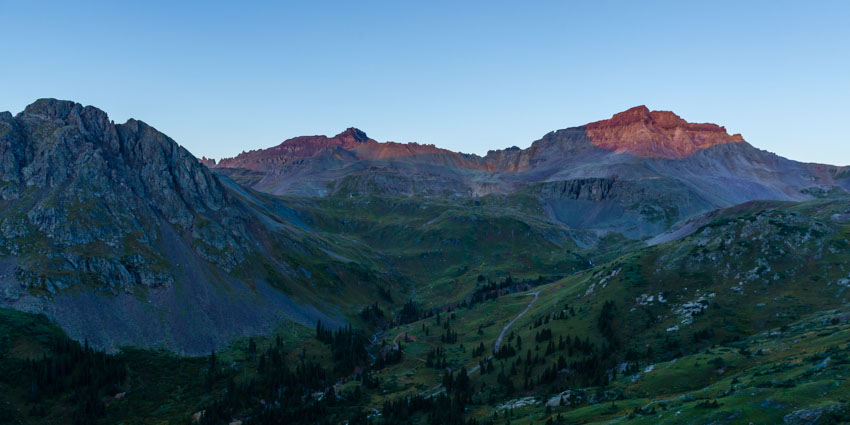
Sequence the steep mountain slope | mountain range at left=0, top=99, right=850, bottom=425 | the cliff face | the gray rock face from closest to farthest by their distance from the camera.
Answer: mountain range at left=0, top=99, right=850, bottom=425 < the cliff face < the steep mountain slope < the gray rock face

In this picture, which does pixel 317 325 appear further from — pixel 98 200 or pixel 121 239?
pixel 98 200

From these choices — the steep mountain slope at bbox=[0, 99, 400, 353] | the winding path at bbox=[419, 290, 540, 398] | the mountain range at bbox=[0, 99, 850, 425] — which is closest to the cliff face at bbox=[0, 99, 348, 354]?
the steep mountain slope at bbox=[0, 99, 400, 353]

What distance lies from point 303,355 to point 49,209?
259ft

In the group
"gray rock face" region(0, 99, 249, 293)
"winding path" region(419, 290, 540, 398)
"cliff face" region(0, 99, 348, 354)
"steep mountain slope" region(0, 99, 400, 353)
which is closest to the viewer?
"winding path" region(419, 290, 540, 398)

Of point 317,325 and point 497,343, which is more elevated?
point 317,325

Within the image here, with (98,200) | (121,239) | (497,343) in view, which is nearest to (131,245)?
(121,239)

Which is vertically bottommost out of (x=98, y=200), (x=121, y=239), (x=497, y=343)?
(x=497, y=343)

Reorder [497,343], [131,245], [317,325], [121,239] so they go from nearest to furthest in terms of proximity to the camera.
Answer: [497,343] → [121,239] → [131,245] → [317,325]

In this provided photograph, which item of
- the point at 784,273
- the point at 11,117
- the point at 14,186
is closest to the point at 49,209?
the point at 14,186

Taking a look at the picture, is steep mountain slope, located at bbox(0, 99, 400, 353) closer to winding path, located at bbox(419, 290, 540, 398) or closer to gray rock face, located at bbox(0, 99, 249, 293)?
gray rock face, located at bbox(0, 99, 249, 293)

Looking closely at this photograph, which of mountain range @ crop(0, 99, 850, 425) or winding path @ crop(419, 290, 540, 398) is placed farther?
winding path @ crop(419, 290, 540, 398)

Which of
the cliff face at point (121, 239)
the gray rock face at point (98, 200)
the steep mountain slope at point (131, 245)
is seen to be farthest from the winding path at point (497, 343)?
the gray rock face at point (98, 200)

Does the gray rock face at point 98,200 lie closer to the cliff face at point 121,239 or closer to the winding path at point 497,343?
the cliff face at point 121,239

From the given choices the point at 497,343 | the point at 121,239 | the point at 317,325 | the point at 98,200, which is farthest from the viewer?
the point at 317,325
